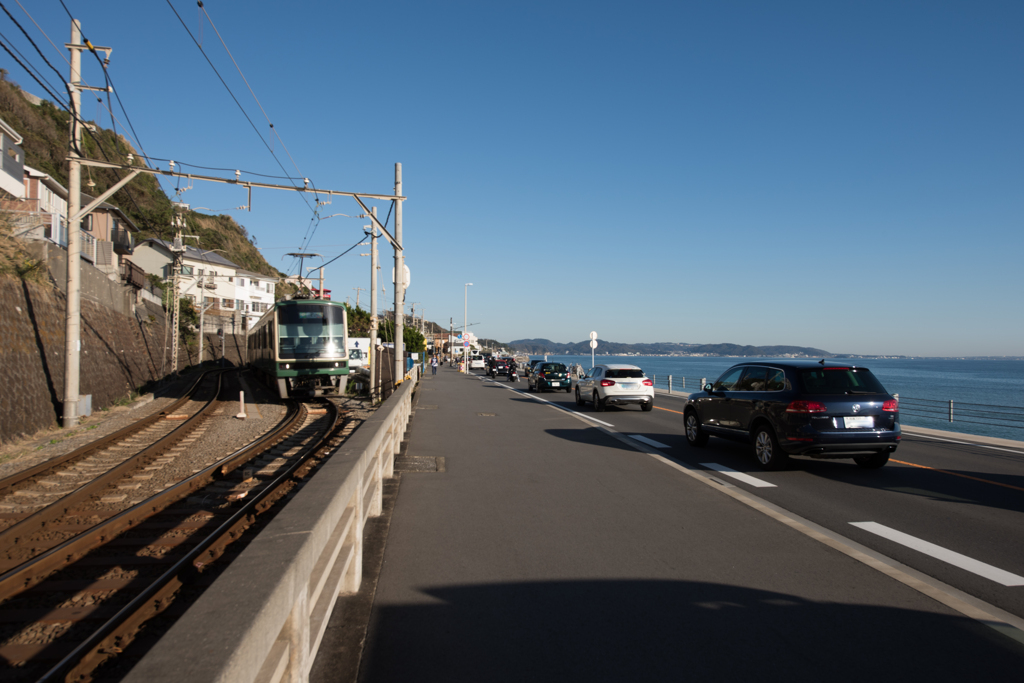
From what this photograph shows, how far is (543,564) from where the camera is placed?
5016 mm

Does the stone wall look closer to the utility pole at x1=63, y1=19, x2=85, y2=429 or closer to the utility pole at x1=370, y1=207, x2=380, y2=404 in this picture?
the utility pole at x1=63, y1=19, x2=85, y2=429

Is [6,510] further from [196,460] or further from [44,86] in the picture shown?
[44,86]

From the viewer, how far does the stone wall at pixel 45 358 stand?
13312mm

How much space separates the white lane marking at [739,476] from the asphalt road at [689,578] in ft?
0.44

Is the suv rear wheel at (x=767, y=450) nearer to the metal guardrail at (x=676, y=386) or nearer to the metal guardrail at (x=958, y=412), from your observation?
the metal guardrail at (x=958, y=412)

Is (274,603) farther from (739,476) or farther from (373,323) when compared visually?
(373,323)

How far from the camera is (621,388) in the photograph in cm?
1977

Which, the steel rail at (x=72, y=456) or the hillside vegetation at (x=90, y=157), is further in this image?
the hillside vegetation at (x=90, y=157)

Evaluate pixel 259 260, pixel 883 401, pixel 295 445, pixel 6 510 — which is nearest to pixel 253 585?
pixel 6 510

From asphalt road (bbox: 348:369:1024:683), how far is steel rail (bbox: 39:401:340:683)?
5.00 ft

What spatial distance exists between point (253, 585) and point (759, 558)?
4.29 metres

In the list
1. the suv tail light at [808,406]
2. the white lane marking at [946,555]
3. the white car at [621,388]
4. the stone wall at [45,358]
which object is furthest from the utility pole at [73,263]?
the white lane marking at [946,555]

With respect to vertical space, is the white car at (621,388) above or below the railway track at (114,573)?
above

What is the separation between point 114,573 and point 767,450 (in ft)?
27.3
